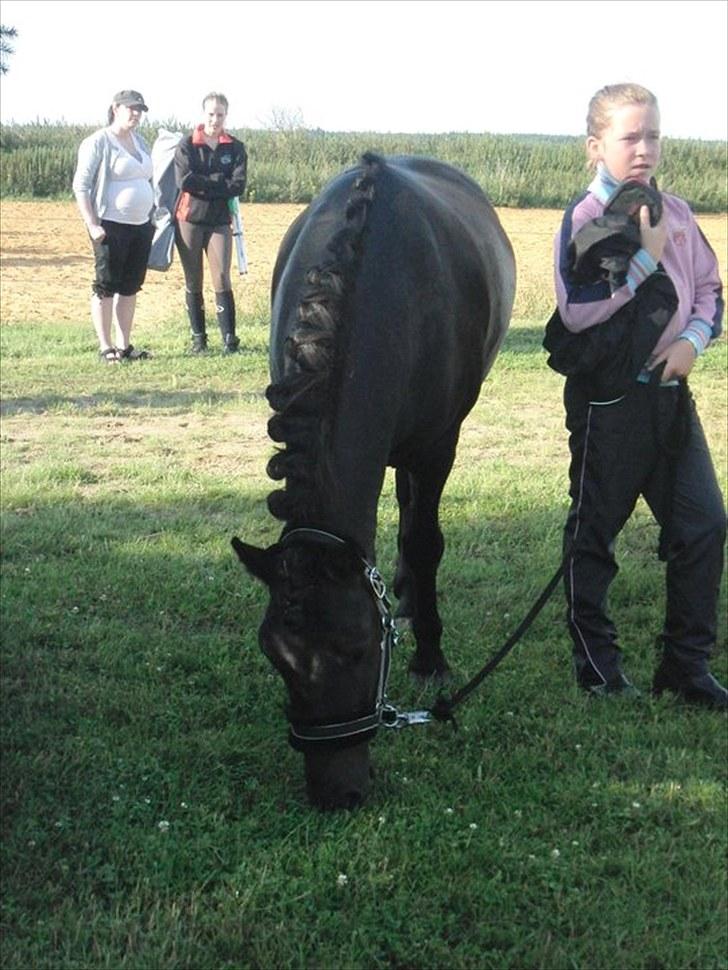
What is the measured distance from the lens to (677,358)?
416cm

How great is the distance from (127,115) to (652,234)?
7.41m

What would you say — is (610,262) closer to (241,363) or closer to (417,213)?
(417,213)

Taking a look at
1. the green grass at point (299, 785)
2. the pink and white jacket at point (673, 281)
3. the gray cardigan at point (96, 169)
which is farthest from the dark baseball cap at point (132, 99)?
the pink and white jacket at point (673, 281)

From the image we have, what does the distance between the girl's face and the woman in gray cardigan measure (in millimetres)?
7058

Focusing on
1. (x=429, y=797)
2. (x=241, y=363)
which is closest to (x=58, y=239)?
(x=241, y=363)

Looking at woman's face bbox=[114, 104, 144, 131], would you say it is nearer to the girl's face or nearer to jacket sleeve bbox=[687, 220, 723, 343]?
the girl's face

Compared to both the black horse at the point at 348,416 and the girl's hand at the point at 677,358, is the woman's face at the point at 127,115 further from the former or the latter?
the girl's hand at the point at 677,358

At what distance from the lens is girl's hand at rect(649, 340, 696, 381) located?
13.6 ft

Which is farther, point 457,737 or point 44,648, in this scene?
point 44,648

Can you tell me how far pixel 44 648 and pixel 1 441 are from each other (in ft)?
12.0

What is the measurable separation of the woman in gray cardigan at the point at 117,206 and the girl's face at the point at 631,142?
23.2ft

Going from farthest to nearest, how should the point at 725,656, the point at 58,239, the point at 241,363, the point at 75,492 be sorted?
the point at 58,239, the point at 241,363, the point at 75,492, the point at 725,656

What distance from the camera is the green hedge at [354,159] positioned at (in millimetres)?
32406

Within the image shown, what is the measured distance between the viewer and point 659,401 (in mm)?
4270
